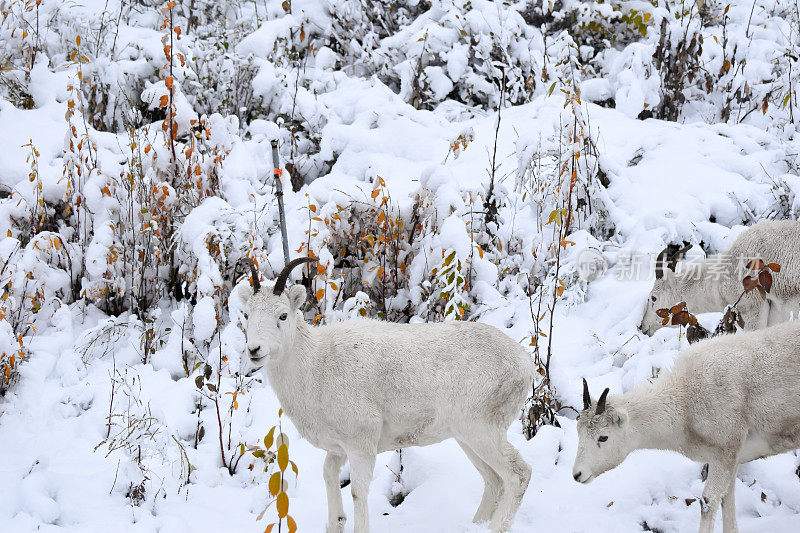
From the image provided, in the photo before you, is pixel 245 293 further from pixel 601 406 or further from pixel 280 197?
pixel 601 406

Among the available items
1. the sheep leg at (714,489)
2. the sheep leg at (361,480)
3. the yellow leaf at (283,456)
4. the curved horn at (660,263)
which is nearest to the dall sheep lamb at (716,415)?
the sheep leg at (714,489)

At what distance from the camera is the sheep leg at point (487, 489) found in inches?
197

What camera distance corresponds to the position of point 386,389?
473 centimetres

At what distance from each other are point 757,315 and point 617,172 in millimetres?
2761

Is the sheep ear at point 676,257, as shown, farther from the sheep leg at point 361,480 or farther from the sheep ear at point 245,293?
the sheep ear at point 245,293

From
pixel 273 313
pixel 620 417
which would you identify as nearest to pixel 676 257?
pixel 620 417

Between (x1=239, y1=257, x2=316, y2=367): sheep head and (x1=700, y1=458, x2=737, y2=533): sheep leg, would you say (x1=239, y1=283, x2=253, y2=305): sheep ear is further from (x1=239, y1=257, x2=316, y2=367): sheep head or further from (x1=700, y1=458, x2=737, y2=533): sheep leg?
(x1=700, y1=458, x2=737, y2=533): sheep leg

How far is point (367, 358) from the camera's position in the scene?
15.7ft

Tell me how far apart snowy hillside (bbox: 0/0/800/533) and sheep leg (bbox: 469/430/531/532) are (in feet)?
0.66

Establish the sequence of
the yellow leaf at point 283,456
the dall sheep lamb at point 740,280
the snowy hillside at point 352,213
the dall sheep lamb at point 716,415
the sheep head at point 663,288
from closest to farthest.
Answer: the yellow leaf at point 283,456, the dall sheep lamb at point 716,415, the snowy hillside at point 352,213, the dall sheep lamb at point 740,280, the sheep head at point 663,288

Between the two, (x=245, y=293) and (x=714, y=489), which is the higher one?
(x=245, y=293)

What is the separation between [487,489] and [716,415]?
1.59 meters

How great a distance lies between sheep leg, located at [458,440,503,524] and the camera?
5.00 meters

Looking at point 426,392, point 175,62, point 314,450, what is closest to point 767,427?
point 426,392
